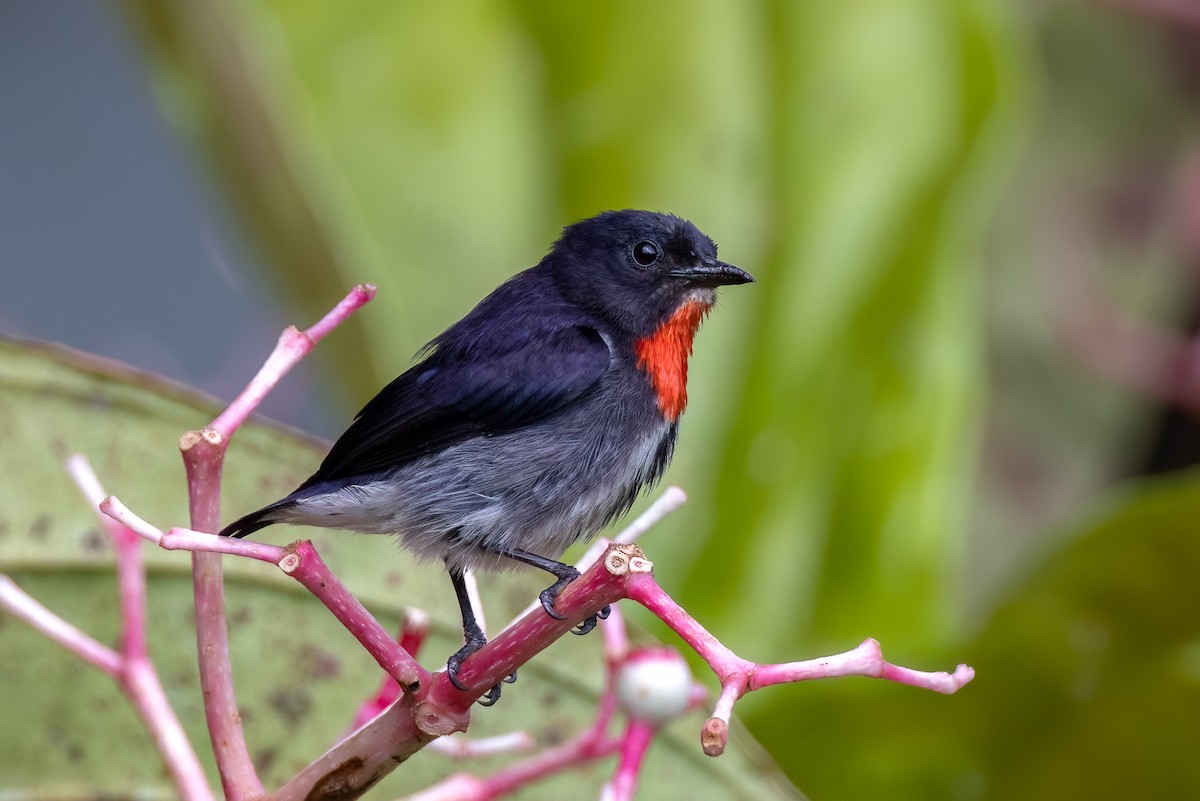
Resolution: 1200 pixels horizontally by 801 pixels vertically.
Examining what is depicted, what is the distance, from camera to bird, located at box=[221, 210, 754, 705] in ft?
3.21

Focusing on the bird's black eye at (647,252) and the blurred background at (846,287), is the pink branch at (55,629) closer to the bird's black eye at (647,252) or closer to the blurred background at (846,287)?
the bird's black eye at (647,252)

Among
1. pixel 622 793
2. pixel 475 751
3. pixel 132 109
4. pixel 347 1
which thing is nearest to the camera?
pixel 622 793

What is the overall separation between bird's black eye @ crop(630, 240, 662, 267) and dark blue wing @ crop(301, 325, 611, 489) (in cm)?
10

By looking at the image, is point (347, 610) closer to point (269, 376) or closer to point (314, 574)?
point (314, 574)

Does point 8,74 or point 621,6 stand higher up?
point 621,6

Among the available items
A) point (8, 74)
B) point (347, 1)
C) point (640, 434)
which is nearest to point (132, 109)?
point (8, 74)

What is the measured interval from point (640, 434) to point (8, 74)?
7.83 feet

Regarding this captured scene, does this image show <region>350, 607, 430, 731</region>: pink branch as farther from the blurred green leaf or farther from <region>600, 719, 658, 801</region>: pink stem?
the blurred green leaf

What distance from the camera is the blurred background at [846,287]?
1295mm

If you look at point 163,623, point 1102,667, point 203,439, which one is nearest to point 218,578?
point 203,439

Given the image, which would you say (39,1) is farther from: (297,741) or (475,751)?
(475,751)

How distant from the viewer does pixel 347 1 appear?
5.49 ft

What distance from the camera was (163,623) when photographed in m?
1.15

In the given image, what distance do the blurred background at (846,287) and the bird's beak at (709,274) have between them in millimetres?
399
